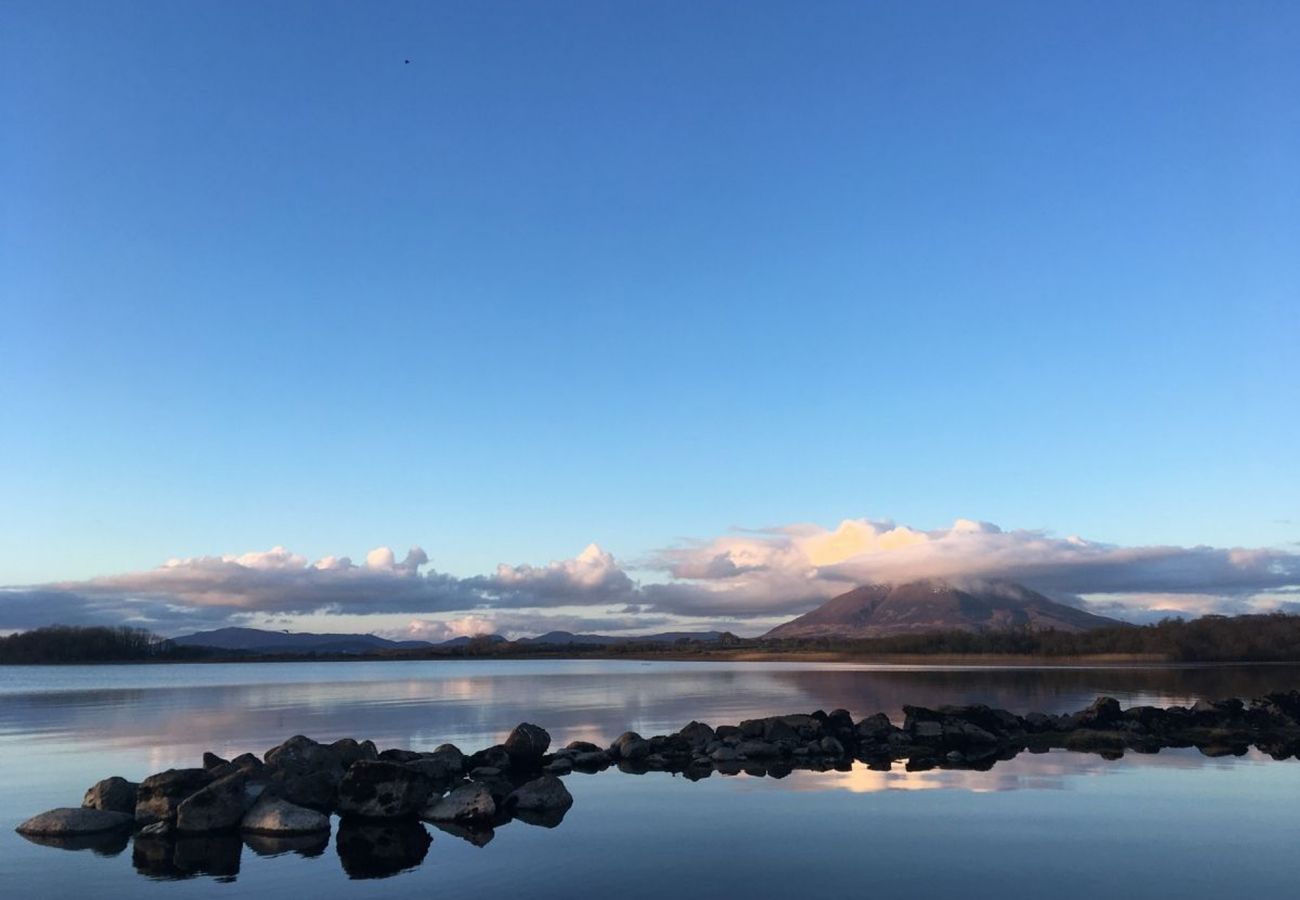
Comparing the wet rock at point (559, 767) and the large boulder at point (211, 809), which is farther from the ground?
the large boulder at point (211, 809)

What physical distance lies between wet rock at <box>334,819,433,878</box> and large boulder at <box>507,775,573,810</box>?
2.17 metres

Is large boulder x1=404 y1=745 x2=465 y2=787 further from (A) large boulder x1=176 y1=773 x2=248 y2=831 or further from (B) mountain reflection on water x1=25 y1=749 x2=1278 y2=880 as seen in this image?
(A) large boulder x1=176 y1=773 x2=248 y2=831

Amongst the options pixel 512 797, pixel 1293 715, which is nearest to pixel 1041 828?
pixel 512 797

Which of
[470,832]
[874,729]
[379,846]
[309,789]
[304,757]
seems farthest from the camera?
[874,729]

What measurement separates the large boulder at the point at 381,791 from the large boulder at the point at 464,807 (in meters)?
0.42

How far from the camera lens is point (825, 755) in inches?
1085

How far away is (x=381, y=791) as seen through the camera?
19.4 m

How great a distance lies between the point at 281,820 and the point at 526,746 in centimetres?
835

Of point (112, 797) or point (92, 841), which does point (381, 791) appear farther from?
point (112, 797)

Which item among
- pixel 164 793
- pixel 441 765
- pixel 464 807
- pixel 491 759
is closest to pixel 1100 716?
pixel 491 759

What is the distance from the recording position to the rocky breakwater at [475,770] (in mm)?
17594

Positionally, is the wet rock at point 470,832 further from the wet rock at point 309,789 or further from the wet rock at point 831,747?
the wet rock at point 831,747

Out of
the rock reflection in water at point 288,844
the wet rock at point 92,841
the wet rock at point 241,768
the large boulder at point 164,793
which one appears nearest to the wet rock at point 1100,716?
the rock reflection in water at point 288,844

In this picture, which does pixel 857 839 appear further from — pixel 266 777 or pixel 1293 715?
pixel 1293 715
